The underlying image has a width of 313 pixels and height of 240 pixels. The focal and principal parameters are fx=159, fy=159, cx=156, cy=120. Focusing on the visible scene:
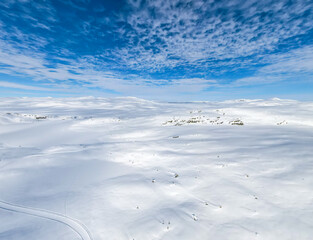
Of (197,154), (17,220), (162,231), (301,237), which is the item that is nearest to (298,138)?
(197,154)

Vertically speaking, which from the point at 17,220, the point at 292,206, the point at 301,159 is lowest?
the point at 17,220

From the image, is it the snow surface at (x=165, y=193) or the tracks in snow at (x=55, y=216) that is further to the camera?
the tracks in snow at (x=55, y=216)

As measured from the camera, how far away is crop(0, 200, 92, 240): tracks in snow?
159 inches

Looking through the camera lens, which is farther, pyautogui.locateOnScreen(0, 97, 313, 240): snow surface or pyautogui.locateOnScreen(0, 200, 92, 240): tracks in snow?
pyautogui.locateOnScreen(0, 200, 92, 240): tracks in snow

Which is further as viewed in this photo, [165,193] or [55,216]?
[165,193]

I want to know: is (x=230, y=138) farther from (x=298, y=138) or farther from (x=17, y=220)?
(x=17, y=220)

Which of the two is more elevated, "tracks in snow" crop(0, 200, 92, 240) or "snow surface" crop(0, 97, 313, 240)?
"snow surface" crop(0, 97, 313, 240)

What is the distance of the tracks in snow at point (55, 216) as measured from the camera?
4031 mm

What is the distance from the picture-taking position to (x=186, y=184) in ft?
19.4

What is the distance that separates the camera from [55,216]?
457cm

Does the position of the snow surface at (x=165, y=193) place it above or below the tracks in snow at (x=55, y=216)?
above

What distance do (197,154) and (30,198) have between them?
7262 millimetres

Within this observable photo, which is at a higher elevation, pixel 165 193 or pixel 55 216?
pixel 165 193

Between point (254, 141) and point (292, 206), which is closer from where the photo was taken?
point (292, 206)
